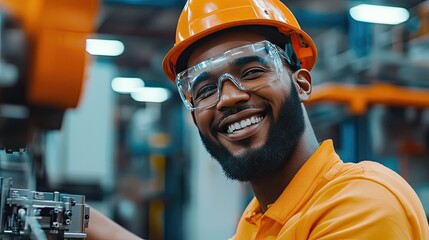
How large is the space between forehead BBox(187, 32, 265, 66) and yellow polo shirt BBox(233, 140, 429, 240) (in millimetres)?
464

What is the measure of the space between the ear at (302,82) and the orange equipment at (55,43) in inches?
32.7

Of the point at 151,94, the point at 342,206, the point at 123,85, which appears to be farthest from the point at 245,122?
the point at 123,85

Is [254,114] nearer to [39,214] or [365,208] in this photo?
[365,208]

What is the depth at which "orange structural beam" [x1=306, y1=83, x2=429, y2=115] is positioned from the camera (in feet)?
24.3

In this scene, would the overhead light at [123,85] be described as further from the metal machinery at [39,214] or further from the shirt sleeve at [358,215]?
the shirt sleeve at [358,215]

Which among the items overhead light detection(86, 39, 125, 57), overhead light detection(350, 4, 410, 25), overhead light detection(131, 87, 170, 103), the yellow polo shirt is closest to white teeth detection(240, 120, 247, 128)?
the yellow polo shirt

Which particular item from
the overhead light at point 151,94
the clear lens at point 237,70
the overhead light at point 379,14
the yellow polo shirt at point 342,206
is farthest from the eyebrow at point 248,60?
the overhead light at point 151,94

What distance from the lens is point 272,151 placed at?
230cm

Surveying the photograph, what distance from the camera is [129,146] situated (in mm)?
11672

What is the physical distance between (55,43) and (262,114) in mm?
760

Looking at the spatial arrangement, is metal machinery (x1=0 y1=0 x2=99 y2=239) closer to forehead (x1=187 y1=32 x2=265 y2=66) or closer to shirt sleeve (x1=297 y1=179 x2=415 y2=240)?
forehead (x1=187 y1=32 x2=265 y2=66)

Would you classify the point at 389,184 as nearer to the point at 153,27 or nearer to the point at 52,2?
the point at 52,2

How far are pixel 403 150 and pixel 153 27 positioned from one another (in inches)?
237

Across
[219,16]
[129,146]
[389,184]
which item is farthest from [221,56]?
[129,146]
